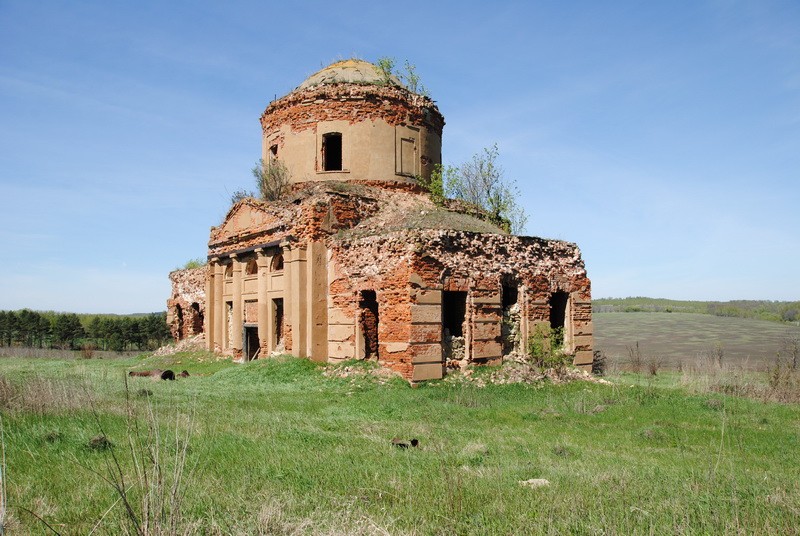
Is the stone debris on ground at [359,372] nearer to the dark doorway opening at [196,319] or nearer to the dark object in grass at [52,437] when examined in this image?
the dark object in grass at [52,437]

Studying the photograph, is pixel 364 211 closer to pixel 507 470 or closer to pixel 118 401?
pixel 118 401

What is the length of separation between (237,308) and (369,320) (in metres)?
6.71

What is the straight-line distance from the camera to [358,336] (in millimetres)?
15664

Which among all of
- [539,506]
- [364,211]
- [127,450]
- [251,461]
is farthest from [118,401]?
[364,211]

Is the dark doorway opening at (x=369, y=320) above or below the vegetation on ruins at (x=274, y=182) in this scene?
below

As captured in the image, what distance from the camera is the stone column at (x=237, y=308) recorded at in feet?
66.9

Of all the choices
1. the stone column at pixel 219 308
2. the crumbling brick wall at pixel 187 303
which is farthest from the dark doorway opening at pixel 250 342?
the crumbling brick wall at pixel 187 303

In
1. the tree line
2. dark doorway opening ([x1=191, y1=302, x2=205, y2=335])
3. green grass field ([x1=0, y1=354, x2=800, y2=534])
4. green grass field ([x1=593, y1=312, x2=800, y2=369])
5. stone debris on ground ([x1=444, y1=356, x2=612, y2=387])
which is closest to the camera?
green grass field ([x1=0, y1=354, x2=800, y2=534])

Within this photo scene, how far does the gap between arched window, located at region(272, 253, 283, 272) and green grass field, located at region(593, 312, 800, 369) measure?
14328mm

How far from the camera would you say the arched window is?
61.4ft

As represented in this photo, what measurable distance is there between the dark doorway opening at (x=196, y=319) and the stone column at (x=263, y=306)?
9448 millimetres

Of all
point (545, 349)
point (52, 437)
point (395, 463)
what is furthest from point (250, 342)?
point (395, 463)

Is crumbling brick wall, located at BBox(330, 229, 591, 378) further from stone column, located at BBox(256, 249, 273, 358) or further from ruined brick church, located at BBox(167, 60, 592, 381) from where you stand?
stone column, located at BBox(256, 249, 273, 358)

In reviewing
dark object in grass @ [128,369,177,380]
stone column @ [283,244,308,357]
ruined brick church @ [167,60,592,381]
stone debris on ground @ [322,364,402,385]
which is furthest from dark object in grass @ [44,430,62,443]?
stone column @ [283,244,308,357]
